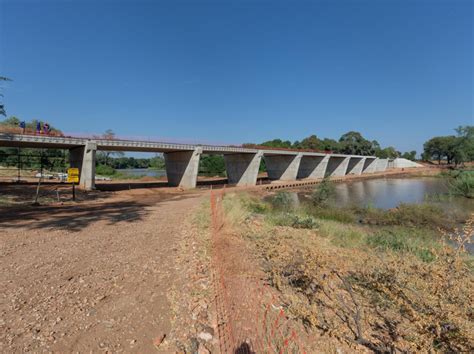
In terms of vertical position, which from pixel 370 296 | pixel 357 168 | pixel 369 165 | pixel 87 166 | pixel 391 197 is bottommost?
pixel 391 197

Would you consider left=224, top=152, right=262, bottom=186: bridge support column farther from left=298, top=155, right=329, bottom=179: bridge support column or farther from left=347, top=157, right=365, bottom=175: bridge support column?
left=347, top=157, right=365, bottom=175: bridge support column

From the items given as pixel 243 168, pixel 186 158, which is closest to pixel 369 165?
pixel 243 168

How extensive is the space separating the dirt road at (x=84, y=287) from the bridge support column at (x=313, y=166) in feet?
148

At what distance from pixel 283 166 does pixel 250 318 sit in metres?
39.4

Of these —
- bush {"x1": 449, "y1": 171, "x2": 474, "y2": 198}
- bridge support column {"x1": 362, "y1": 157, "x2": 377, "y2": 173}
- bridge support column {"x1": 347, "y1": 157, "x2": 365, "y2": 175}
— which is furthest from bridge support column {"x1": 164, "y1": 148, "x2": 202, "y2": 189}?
bridge support column {"x1": 362, "y1": 157, "x2": 377, "y2": 173}

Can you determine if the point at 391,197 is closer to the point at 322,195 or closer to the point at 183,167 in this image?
the point at 322,195

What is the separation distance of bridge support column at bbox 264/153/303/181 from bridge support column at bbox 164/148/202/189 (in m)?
19.5

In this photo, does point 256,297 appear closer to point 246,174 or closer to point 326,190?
point 326,190

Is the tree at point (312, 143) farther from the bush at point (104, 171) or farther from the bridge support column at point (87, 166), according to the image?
the bridge support column at point (87, 166)

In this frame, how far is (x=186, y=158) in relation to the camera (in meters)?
27.4

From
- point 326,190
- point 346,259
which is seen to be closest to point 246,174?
point 326,190

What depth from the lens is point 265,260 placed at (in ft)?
18.2

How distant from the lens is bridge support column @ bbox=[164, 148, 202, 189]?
87.5 feet

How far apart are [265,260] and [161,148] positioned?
21.7 metres
